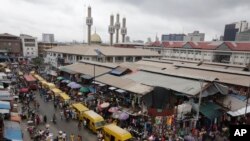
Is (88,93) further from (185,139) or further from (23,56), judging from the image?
(23,56)

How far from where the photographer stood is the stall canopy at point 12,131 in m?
16.0

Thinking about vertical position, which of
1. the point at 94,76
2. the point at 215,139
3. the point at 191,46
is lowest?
the point at 215,139

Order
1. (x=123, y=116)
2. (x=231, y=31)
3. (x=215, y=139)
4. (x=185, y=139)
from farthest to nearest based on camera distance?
1. (x=231, y=31)
2. (x=123, y=116)
3. (x=215, y=139)
4. (x=185, y=139)

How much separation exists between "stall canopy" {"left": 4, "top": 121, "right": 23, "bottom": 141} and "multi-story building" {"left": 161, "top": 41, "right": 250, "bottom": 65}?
57726 mm

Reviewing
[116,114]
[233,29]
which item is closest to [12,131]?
[116,114]

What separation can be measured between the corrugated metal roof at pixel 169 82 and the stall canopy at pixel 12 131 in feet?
56.4

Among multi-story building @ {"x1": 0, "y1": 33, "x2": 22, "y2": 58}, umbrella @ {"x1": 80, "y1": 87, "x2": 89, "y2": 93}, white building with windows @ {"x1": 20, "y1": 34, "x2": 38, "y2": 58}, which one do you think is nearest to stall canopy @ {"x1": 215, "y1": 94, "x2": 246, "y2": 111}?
umbrella @ {"x1": 80, "y1": 87, "x2": 89, "y2": 93}

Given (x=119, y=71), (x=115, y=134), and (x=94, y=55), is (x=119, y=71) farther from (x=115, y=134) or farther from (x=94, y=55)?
(x=94, y=55)

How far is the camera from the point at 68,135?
68.9 ft

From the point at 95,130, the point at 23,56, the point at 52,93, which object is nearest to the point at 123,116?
the point at 95,130

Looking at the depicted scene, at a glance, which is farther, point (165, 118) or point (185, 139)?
point (165, 118)

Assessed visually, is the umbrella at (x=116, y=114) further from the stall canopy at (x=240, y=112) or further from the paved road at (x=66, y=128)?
the stall canopy at (x=240, y=112)

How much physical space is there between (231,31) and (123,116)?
184 m

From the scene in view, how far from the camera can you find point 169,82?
1082 inches
